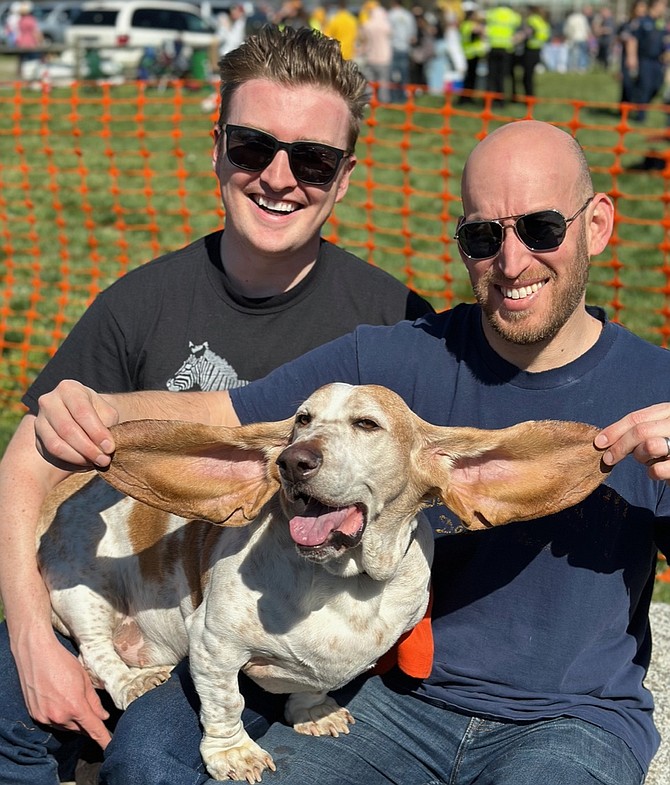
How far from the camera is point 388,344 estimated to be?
3473mm

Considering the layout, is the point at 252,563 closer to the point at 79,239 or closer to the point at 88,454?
the point at 88,454

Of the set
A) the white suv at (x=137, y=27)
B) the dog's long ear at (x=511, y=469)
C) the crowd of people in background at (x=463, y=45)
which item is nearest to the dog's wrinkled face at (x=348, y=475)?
the dog's long ear at (x=511, y=469)

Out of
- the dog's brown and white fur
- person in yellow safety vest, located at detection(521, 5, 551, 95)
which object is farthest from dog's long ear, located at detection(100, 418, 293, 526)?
person in yellow safety vest, located at detection(521, 5, 551, 95)

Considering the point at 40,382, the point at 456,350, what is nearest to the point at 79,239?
the point at 40,382

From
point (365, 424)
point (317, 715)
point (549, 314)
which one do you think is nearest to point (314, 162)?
point (549, 314)

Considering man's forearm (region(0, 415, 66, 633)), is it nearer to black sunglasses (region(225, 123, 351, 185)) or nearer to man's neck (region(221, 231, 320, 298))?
man's neck (region(221, 231, 320, 298))

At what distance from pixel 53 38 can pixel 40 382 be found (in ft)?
108

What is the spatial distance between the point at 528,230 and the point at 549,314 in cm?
25

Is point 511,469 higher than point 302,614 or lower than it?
higher

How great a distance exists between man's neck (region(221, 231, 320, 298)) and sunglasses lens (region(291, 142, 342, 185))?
27cm

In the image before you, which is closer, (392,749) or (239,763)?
(239,763)

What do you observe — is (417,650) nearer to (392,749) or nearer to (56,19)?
(392,749)

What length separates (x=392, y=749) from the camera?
325 cm

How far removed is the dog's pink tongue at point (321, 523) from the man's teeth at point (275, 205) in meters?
1.44
